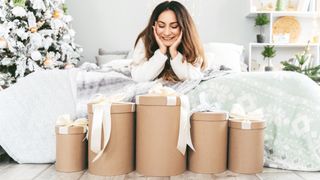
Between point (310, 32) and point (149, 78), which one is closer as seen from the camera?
point (149, 78)

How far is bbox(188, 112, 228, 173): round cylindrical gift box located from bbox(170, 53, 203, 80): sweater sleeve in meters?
0.39

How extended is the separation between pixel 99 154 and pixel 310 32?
3.41 meters

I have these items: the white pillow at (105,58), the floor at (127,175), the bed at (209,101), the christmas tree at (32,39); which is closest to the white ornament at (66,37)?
the christmas tree at (32,39)

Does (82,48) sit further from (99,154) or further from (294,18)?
(99,154)

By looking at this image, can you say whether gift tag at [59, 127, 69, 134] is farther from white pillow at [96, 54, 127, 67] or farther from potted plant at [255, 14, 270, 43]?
potted plant at [255, 14, 270, 43]

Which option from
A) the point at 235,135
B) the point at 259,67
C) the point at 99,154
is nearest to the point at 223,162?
the point at 235,135

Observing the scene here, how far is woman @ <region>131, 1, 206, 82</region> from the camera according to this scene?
1953mm

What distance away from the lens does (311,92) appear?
1734 millimetres

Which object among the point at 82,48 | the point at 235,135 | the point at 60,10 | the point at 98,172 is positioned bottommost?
the point at 98,172

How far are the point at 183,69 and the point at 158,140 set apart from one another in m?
0.53

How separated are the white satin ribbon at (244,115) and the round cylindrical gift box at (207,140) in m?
0.09

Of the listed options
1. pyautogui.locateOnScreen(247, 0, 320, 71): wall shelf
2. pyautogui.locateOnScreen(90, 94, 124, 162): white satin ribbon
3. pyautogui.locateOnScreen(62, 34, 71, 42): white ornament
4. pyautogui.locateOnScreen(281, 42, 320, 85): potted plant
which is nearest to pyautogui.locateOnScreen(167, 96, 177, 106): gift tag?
pyautogui.locateOnScreen(90, 94, 124, 162): white satin ribbon

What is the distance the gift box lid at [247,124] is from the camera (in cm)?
160

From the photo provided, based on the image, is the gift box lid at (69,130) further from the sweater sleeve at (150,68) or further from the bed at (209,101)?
the sweater sleeve at (150,68)
